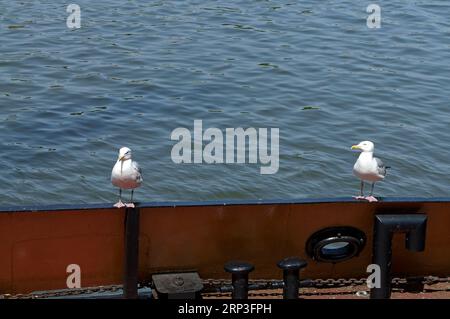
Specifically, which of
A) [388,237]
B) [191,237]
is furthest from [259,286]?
[388,237]

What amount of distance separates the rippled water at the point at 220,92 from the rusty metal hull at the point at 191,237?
5.00 m

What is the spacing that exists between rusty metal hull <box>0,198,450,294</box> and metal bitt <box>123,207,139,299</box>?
4.5 inches

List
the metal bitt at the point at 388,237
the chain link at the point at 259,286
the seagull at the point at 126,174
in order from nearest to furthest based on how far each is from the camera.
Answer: the chain link at the point at 259,286 → the metal bitt at the point at 388,237 → the seagull at the point at 126,174

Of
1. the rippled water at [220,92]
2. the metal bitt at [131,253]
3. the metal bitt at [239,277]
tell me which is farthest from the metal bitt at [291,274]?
the rippled water at [220,92]

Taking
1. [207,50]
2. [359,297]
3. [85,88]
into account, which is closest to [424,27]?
Answer: [207,50]

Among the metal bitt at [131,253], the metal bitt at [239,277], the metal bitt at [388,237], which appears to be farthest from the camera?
the metal bitt at [388,237]

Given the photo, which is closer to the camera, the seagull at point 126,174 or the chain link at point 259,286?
the chain link at point 259,286

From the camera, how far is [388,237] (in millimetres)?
8336

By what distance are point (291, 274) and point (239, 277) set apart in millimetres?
417

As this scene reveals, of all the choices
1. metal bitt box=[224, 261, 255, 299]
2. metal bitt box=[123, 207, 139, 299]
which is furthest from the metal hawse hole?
metal bitt box=[123, 207, 139, 299]

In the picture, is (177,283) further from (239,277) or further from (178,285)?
(239,277)

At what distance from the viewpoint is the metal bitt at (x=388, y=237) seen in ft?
27.2

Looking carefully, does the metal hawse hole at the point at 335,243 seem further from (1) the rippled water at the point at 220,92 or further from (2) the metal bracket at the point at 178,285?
(1) the rippled water at the point at 220,92

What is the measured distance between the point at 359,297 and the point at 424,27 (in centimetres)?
1451
